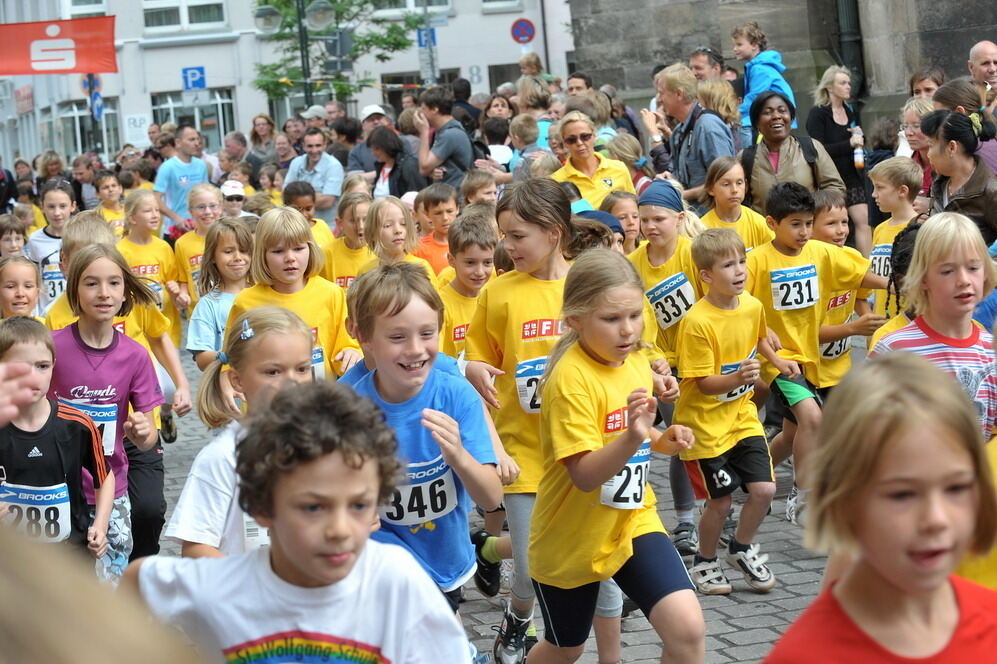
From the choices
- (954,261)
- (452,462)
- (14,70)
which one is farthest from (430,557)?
(14,70)

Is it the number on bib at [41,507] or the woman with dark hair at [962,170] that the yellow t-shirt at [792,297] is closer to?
the woman with dark hair at [962,170]

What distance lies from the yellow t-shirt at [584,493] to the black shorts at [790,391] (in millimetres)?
2867

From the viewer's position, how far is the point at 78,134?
56.8 metres

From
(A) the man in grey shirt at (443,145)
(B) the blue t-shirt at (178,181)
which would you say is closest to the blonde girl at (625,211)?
(A) the man in grey shirt at (443,145)

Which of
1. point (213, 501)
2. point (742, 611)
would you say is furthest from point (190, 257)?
point (213, 501)

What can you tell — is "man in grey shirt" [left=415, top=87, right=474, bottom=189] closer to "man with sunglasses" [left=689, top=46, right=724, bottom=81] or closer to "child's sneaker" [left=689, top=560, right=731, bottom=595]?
"man with sunglasses" [left=689, top=46, right=724, bottom=81]

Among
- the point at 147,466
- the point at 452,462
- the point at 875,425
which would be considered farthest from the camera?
the point at 147,466

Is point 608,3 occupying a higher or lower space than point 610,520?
higher

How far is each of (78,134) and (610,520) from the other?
5476 centimetres

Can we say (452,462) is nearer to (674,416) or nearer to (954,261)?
(954,261)

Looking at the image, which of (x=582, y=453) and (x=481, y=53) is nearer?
(x=582, y=453)

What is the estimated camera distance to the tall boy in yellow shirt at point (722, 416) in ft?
23.0

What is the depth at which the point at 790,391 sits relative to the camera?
7918 millimetres

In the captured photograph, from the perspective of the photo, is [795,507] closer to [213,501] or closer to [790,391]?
[790,391]
